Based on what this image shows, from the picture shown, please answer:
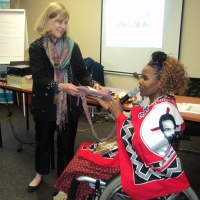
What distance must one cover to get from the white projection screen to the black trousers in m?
2.15

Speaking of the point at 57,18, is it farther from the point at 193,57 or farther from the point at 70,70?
the point at 193,57

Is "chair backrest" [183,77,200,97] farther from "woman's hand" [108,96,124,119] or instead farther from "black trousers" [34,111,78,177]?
"woman's hand" [108,96,124,119]

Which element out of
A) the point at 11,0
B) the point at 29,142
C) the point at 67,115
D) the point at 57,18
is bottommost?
the point at 29,142

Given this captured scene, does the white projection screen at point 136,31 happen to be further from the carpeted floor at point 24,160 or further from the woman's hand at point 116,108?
the woman's hand at point 116,108

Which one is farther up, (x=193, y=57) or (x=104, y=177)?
(x=193, y=57)

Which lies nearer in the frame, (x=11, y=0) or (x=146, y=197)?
(x=146, y=197)

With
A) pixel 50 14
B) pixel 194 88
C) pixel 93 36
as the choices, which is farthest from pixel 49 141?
pixel 93 36

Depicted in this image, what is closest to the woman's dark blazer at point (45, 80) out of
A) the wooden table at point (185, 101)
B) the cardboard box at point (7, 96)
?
the wooden table at point (185, 101)

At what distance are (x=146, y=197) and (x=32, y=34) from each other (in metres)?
4.59

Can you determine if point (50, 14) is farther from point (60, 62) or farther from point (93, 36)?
point (93, 36)

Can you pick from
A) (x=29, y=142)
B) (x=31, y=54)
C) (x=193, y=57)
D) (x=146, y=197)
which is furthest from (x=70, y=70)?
(x=193, y=57)

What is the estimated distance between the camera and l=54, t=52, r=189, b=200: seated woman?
1156 mm

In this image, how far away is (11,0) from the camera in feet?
15.6

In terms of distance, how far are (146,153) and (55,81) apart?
87 cm
